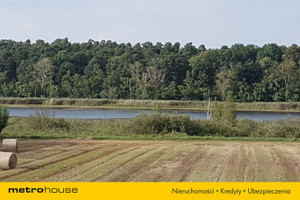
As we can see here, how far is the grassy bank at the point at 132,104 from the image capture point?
2485 inches

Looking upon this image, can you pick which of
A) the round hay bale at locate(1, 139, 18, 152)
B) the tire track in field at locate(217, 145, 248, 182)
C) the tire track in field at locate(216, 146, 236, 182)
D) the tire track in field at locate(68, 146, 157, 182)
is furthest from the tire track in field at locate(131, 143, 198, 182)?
the round hay bale at locate(1, 139, 18, 152)

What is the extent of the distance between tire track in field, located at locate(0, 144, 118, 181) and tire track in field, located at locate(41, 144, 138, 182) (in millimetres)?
1004

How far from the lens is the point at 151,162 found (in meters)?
15.4

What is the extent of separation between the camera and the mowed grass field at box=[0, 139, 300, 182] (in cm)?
1276

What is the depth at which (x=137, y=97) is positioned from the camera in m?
70.9

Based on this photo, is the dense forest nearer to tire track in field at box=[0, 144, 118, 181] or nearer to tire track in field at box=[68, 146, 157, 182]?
tire track in field at box=[68, 146, 157, 182]

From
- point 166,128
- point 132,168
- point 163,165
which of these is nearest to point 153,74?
point 166,128

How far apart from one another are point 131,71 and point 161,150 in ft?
189

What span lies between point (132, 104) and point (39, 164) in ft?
165

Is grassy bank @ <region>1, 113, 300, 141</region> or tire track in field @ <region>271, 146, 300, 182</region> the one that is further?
grassy bank @ <region>1, 113, 300, 141</region>

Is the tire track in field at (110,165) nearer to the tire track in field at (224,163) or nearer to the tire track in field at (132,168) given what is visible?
the tire track in field at (132,168)

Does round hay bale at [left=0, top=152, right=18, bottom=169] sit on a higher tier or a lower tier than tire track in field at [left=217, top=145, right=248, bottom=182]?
higher

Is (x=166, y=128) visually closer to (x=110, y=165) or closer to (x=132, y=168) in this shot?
(x=110, y=165)
